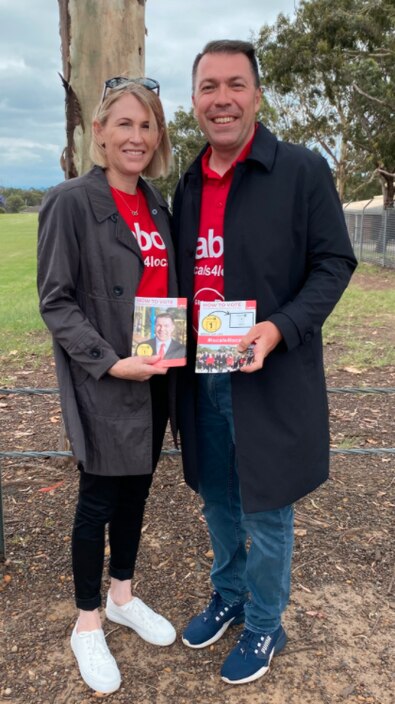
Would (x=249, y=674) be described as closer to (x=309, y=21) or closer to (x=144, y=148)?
(x=144, y=148)

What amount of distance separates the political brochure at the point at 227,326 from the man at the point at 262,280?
0.14ft

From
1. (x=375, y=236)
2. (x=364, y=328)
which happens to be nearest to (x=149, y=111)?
(x=364, y=328)

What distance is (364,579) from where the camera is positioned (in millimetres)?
3145

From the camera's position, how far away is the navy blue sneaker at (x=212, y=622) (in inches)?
106

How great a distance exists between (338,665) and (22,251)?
3157 cm

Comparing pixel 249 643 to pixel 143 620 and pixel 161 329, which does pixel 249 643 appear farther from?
pixel 161 329

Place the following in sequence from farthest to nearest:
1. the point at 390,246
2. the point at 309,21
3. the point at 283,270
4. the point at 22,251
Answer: the point at 22,251 → the point at 309,21 → the point at 390,246 → the point at 283,270

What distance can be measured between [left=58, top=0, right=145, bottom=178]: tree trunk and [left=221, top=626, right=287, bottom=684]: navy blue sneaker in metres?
2.68

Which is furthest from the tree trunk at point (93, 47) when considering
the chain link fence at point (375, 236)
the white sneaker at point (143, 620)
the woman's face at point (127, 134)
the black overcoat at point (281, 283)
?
the chain link fence at point (375, 236)

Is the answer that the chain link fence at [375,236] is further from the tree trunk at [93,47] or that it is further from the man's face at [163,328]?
the man's face at [163,328]

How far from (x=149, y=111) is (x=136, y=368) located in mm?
910

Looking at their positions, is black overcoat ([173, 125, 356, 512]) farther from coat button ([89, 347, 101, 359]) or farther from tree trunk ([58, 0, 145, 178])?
tree trunk ([58, 0, 145, 178])

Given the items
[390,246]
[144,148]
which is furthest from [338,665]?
[390,246]

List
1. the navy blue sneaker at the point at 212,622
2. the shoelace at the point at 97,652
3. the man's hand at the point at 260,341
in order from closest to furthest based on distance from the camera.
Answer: the man's hand at the point at 260,341 → the shoelace at the point at 97,652 → the navy blue sneaker at the point at 212,622
